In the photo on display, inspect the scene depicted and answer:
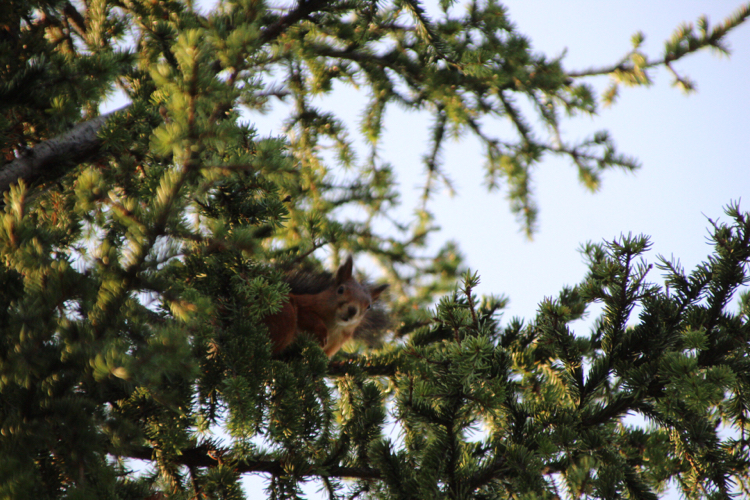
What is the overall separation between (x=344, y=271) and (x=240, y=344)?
1120 millimetres

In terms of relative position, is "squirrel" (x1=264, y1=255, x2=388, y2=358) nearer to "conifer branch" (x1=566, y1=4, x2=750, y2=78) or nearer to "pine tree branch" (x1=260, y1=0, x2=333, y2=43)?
"pine tree branch" (x1=260, y1=0, x2=333, y2=43)

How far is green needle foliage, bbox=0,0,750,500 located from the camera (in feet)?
3.83

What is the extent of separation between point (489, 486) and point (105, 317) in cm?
102

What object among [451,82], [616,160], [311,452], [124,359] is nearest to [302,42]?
[451,82]

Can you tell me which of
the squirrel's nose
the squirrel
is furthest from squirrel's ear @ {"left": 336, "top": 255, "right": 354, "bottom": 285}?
the squirrel's nose

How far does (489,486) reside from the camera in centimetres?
145

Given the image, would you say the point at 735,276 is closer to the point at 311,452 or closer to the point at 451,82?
the point at 311,452

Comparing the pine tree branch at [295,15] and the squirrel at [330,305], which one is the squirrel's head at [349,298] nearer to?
the squirrel at [330,305]

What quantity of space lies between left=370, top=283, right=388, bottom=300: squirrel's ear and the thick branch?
1.42m

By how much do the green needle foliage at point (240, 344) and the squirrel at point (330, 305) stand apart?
0.88ft

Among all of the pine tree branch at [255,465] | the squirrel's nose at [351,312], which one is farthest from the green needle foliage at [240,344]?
the squirrel's nose at [351,312]

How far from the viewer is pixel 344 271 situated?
2.72 metres

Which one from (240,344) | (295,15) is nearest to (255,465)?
(240,344)

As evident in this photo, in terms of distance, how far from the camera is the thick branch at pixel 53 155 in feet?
6.57
